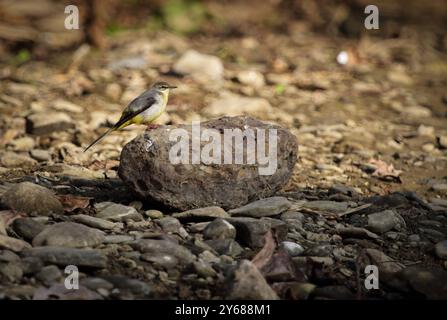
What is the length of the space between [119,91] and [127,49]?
77.2 inches

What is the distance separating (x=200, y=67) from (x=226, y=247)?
6080 millimetres

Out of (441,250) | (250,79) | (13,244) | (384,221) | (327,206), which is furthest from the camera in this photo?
(250,79)

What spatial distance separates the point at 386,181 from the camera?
822 cm

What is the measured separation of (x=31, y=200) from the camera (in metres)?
5.93

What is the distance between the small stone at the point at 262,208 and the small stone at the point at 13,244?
1.81 metres

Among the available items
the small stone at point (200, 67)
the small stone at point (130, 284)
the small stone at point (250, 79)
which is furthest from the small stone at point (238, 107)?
the small stone at point (130, 284)

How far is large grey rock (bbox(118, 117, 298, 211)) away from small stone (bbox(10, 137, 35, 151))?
2785 millimetres

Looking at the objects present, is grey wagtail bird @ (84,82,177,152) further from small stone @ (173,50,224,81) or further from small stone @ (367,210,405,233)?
small stone @ (173,50,224,81)

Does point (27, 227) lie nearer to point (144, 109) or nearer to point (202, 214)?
point (202, 214)

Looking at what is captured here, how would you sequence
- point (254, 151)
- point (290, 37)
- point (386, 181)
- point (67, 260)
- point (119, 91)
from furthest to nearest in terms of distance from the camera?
point (290, 37) → point (119, 91) → point (386, 181) → point (254, 151) → point (67, 260)

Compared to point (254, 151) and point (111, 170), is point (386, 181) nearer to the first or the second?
point (254, 151)

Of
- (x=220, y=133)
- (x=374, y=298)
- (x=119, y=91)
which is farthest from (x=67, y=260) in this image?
(x=119, y=91)

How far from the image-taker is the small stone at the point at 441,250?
6.11 meters

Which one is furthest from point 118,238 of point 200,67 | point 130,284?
point 200,67
